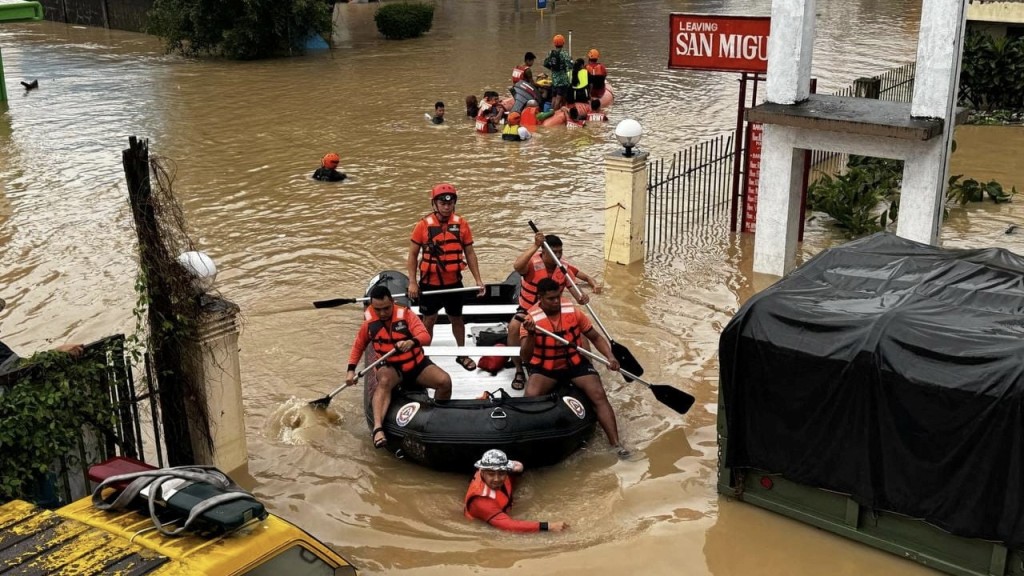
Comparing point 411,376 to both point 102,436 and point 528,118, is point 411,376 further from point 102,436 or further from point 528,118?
point 528,118

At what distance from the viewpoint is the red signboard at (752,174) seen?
15.1 m

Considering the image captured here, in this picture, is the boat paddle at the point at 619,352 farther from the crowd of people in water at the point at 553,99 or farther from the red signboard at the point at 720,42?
the crowd of people in water at the point at 553,99

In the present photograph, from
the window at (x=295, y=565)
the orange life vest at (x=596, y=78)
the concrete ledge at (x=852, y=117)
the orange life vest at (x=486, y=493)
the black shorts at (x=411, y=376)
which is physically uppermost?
the concrete ledge at (x=852, y=117)

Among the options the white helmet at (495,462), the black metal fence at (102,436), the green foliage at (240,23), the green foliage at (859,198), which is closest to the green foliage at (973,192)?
the green foliage at (859,198)

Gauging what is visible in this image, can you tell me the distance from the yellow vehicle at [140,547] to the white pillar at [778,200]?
9.20 metres

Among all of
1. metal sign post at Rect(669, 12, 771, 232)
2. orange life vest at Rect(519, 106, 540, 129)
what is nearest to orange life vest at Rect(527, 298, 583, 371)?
metal sign post at Rect(669, 12, 771, 232)

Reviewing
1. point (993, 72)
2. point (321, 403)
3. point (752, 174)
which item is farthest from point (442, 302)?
point (993, 72)

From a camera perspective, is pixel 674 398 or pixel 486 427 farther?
pixel 674 398

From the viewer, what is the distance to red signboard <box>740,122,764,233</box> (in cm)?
1506

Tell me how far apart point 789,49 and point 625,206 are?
9.78ft

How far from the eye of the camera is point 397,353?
30.7 feet

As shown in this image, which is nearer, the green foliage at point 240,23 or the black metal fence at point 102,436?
the black metal fence at point 102,436

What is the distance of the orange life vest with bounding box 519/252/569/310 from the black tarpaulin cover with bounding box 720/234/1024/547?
2759 mm

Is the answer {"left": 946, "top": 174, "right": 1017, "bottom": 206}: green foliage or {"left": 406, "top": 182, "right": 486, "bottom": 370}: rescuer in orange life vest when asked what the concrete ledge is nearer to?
{"left": 406, "top": 182, "right": 486, "bottom": 370}: rescuer in orange life vest
